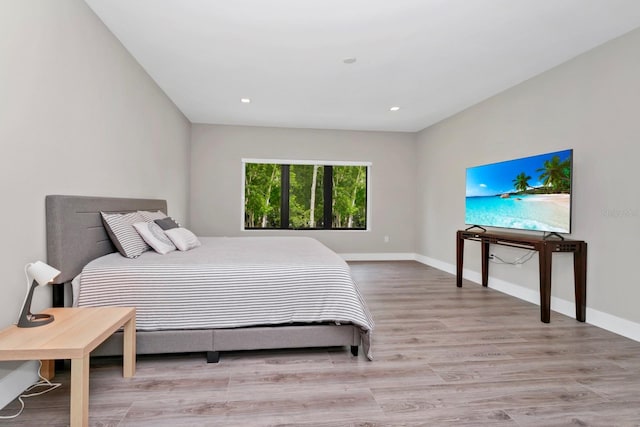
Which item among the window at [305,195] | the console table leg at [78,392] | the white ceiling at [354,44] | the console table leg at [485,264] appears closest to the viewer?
the console table leg at [78,392]

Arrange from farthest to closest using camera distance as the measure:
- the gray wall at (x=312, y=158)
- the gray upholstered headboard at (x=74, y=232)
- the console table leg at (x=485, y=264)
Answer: the gray wall at (x=312, y=158), the console table leg at (x=485, y=264), the gray upholstered headboard at (x=74, y=232)

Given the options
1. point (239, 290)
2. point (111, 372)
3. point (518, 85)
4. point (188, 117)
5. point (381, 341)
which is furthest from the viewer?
point (188, 117)

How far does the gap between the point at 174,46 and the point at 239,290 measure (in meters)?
2.34

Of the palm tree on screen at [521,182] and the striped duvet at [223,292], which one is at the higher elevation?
the palm tree on screen at [521,182]

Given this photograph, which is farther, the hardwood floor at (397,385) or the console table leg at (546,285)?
the console table leg at (546,285)

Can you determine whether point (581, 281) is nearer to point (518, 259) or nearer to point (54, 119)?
point (518, 259)

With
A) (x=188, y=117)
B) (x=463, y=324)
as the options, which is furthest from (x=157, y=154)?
(x=463, y=324)

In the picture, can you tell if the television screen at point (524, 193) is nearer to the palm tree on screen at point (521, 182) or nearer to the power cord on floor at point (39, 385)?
the palm tree on screen at point (521, 182)

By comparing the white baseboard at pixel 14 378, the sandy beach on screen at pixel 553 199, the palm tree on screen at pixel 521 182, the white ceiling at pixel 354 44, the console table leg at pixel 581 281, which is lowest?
the white baseboard at pixel 14 378

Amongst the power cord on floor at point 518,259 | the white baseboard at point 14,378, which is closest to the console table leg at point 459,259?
the power cord on floor at point 518,259

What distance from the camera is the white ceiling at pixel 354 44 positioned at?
2.59 m

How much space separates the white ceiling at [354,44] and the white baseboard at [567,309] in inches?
93.2

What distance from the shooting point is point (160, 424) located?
5.50ft

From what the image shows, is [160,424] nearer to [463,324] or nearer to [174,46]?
[463,324]
